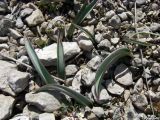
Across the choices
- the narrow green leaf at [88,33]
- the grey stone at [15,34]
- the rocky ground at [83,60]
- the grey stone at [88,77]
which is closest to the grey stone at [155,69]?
the rocky ground at [83,60]

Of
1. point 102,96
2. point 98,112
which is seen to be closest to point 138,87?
point 102,96

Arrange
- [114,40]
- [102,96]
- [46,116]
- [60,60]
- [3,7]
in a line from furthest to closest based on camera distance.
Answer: [3,7]
[114,40]
[60,60]
[102,96]
[46,116]

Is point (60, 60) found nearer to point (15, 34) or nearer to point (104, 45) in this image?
point (104, 45)

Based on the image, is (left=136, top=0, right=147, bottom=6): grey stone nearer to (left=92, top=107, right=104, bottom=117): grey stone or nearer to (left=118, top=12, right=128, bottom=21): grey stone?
(left=118, top=12, right=128, bottom=21): grey stone

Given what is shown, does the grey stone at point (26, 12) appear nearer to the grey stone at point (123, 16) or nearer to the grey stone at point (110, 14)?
the grey stone at point (110, 14)

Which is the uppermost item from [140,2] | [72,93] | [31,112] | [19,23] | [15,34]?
[140,2]

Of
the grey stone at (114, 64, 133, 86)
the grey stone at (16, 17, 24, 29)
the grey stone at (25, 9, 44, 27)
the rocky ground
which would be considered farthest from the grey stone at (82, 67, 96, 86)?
the grey stone at (16, 17, 24, 29)
